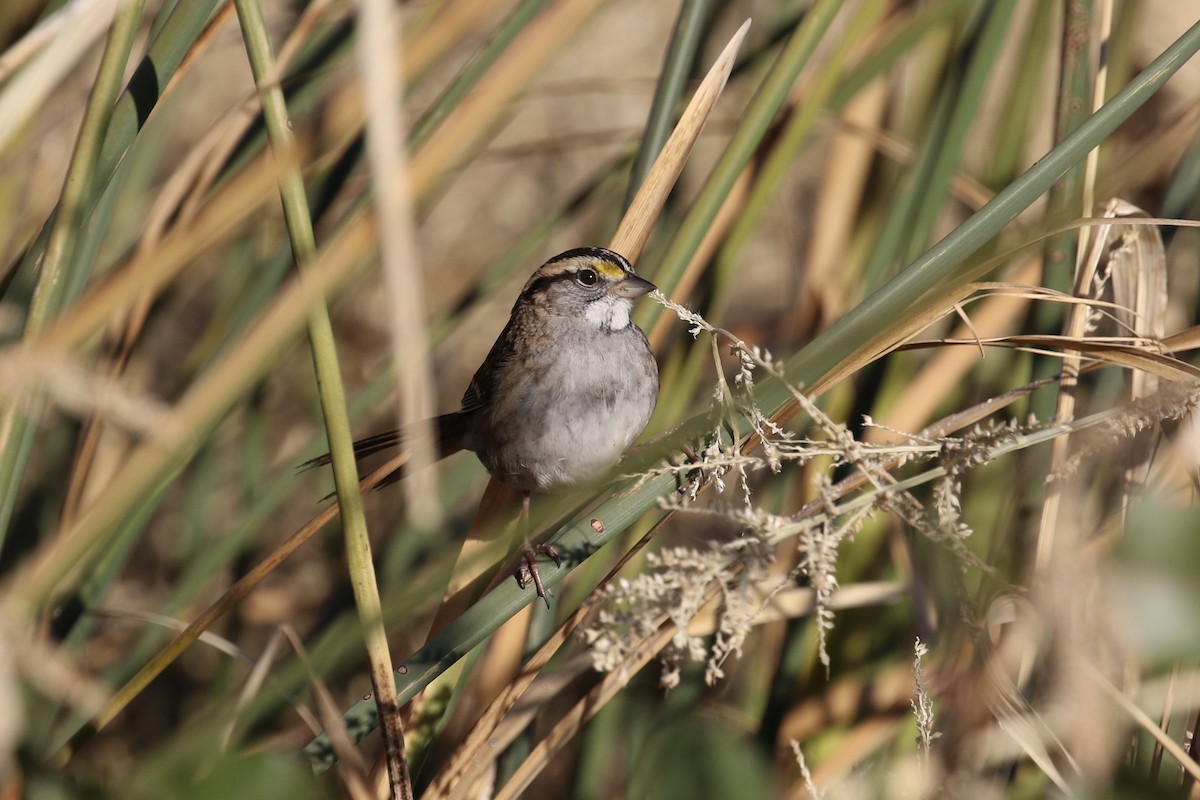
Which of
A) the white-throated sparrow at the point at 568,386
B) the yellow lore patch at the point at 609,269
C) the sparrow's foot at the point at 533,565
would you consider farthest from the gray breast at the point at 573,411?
the sparrow's foot at the point at 533,565

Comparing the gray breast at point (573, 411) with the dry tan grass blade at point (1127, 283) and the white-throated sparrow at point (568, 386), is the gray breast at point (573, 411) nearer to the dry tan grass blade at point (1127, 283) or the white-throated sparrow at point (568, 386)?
the white-throated sparrow at point (568, 386)

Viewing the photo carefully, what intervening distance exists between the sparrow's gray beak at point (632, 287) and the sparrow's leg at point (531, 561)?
18.8 inches

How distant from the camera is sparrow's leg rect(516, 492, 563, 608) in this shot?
5.19ft

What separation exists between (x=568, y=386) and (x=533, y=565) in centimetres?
67

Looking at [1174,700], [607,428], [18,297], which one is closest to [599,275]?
[607,428]

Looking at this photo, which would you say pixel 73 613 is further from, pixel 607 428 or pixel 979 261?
pixel 979 261

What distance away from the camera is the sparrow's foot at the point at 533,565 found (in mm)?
1574

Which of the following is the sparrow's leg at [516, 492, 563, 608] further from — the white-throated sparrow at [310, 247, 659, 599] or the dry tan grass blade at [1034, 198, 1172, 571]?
the dry tan grass blade at [1034, 198, 1172, 571]

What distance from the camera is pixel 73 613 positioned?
2.12 meters

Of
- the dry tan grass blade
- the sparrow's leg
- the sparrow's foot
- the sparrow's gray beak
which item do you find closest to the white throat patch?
the sparrow's gray beak

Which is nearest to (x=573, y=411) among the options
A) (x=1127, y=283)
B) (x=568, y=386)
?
(x=568, y=386)

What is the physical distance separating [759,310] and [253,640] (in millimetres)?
2339

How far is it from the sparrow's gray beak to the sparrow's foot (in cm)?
53

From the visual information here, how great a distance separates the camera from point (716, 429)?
140 centimetres
